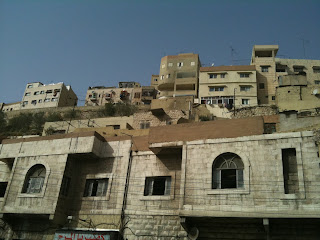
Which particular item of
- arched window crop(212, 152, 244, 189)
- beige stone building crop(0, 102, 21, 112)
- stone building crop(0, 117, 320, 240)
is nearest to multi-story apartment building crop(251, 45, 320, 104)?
stone building crop(0, 117, 320, 240)

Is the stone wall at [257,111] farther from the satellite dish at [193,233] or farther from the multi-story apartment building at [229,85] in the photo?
the satellite dish at [193,233]

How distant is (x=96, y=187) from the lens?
18469 mm

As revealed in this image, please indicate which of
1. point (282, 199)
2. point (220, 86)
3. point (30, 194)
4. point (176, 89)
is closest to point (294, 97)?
point (220, 86)

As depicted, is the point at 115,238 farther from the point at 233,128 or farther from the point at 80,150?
the point at 233,128

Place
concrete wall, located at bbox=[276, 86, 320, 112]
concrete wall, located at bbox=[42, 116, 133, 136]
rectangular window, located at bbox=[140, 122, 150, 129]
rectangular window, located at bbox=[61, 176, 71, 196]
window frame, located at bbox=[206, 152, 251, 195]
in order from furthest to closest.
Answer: concrete wall, located at bbox=[42, 116, 133, 136], concrete wall, located at bbox=[276, 86, 320, 112], rectangular window, located at bbox=[140, 122, 150, 129], rectangular window, located at bbox=[61, 176, 71, 196], window frame, located at bbox=[206, 152, 251, 195]

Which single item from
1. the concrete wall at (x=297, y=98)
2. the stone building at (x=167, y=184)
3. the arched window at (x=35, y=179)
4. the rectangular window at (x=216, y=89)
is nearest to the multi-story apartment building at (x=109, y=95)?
the rectangular window at (x=216, y=89)

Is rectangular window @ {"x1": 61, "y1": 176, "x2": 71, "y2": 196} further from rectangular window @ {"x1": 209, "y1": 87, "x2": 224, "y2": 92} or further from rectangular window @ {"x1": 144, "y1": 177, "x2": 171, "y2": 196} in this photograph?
rectangular window @ {"x1": 209, "y1": 87, "x2": 224, "y2": 92}

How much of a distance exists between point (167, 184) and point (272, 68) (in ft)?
119

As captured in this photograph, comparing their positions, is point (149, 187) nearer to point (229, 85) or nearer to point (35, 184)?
point (35, 184)

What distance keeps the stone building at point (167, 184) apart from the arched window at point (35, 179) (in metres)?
0.06

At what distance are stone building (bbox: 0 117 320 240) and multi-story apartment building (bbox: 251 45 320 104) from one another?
3096 cm

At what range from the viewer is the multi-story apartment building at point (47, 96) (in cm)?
6388

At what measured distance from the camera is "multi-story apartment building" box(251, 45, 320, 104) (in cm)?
4572

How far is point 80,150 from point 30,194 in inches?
147
